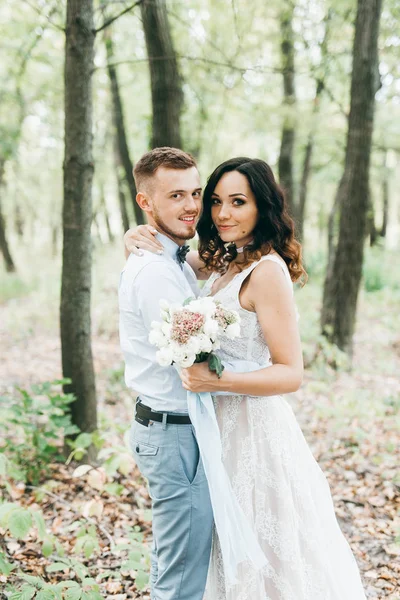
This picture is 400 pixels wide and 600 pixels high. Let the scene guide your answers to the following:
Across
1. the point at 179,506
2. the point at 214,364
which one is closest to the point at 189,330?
the point at 214,364

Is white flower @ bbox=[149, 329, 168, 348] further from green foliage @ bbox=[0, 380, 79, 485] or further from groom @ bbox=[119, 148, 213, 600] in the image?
green foliage @ bbox=[0, 380, 79, 485]

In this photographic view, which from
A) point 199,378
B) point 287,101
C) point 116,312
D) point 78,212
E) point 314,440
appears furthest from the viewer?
point 116,312

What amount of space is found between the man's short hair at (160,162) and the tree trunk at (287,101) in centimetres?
356

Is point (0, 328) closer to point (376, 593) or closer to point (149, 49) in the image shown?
point (149, 49)

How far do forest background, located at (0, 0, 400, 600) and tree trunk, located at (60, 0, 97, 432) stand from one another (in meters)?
0.01

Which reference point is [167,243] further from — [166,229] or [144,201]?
[144,201]

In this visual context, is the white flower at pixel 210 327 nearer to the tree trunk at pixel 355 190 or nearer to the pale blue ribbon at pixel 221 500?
the pale blue ribbon at pixel 221 500

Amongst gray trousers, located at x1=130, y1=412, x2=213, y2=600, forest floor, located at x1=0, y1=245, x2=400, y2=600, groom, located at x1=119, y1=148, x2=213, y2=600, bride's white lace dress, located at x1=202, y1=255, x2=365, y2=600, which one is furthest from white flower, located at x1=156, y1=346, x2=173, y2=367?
forest floor, located at x1=0, y1=245, x2=400, y2=600

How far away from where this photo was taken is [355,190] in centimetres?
709

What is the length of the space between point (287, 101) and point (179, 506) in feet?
27.2

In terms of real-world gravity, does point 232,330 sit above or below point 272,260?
below

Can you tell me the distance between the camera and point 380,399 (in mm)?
6285

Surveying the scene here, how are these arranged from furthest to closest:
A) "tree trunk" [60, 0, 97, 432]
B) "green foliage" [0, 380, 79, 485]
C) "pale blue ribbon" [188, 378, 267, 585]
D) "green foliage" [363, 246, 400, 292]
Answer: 1. "green foliage" [363, 246, 400, 292]
2. "green foliage" [0, 380, 79, 485]
3. "tree trunk" [60, 0, 97, 432]
4. "pale blue ribbon" [188, 378, 267, 585]

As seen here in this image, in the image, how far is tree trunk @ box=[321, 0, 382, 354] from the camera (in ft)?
21.7
